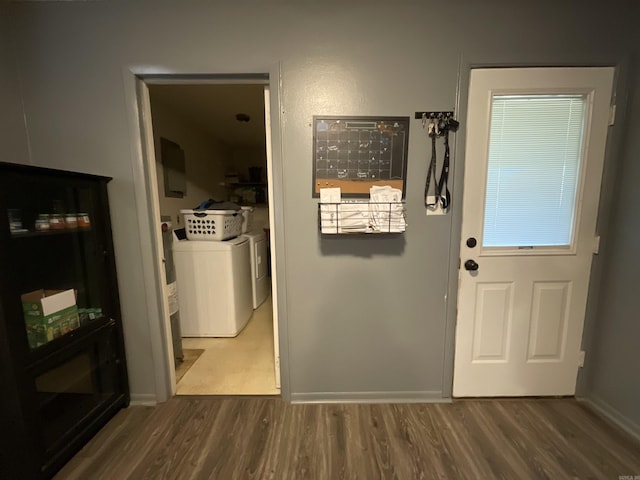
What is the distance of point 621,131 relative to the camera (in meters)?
1.48

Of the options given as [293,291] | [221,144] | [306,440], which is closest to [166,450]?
[306,440]

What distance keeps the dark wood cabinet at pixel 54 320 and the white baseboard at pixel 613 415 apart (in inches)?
116

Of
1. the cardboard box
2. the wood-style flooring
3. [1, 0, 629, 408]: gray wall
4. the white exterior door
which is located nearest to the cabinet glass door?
the cardboard box

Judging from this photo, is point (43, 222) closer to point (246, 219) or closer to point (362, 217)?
point (362, 217)

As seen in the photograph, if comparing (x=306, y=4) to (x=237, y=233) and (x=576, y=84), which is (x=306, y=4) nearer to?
(x=576, y=84)

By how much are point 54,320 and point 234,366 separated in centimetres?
121

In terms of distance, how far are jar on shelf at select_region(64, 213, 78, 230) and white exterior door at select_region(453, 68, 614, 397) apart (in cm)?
219

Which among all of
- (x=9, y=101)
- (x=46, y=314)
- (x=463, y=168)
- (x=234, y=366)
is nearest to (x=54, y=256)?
(x=46, y=314)

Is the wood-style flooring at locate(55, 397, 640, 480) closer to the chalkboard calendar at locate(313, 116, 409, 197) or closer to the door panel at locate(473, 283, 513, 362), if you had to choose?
the door panel at locate(473, 283, 513, 362)

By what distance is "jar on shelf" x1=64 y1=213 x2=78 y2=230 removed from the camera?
1381mm

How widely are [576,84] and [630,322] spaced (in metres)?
1.38

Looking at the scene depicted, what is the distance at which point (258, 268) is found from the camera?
321 centimetres

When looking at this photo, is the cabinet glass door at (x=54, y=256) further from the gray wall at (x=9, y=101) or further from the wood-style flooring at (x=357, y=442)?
the wood-style flooring at (x=357, y=442)

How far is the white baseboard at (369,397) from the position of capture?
5.58 feet
